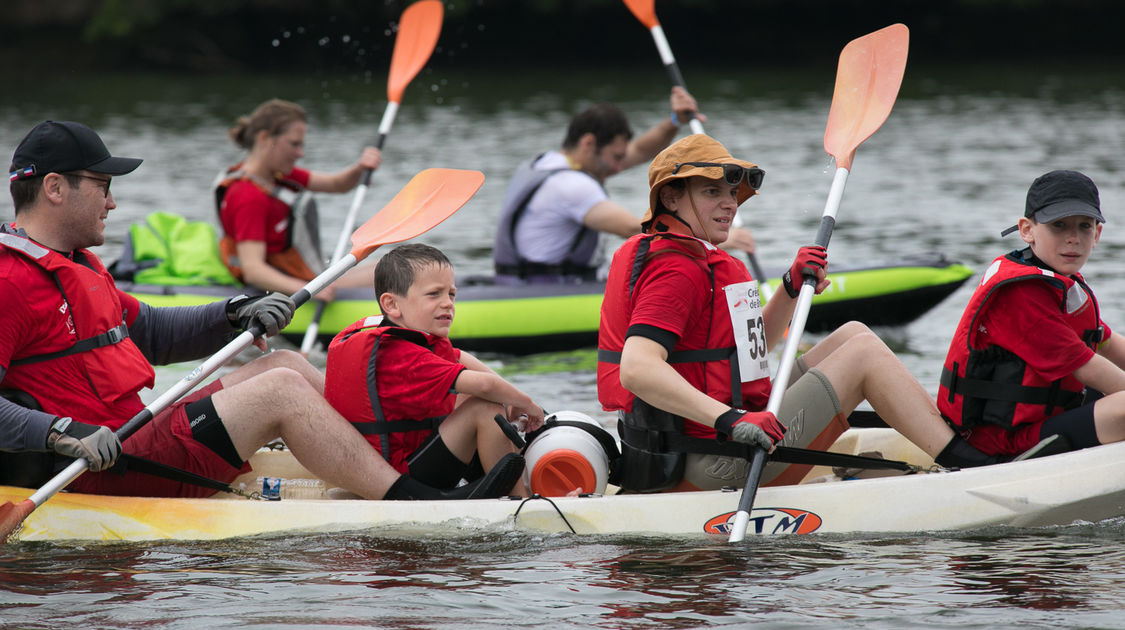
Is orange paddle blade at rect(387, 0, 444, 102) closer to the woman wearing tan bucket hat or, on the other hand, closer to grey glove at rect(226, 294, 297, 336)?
grey glove at rect(226, 294, 297, 336)

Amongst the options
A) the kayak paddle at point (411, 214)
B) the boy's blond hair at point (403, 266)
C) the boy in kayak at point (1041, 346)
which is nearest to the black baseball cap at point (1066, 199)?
the boy in kayak at point (1041, 346)

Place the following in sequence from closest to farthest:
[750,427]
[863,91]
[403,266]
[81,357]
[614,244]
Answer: [750,427] < [81,357] < [403,266] < [863,91] < [614,244]

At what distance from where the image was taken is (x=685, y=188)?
4055 millimetres

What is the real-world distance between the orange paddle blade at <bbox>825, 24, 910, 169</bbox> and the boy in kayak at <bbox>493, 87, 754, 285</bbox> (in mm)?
1957

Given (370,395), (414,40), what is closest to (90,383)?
(370,395)

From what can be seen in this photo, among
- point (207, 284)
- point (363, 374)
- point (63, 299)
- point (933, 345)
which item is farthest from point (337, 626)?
point (933, 345)

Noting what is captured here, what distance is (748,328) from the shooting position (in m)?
4.08

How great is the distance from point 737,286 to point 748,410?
1.37 ft

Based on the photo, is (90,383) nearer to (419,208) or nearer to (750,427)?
(419,208)

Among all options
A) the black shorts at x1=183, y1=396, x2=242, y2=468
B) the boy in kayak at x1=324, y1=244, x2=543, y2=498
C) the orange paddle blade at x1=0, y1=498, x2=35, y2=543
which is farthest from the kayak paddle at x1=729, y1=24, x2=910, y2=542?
the orange paddle blade at x1=0, y1=498, x2=35, y2=543

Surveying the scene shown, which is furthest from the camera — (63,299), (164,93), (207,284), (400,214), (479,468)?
(164,93)

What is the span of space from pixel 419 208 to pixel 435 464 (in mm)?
1468

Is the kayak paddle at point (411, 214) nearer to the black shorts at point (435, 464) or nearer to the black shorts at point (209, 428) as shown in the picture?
the black shorts at point (209, 428)

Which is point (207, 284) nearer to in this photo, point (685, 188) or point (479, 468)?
point (479, 468)
